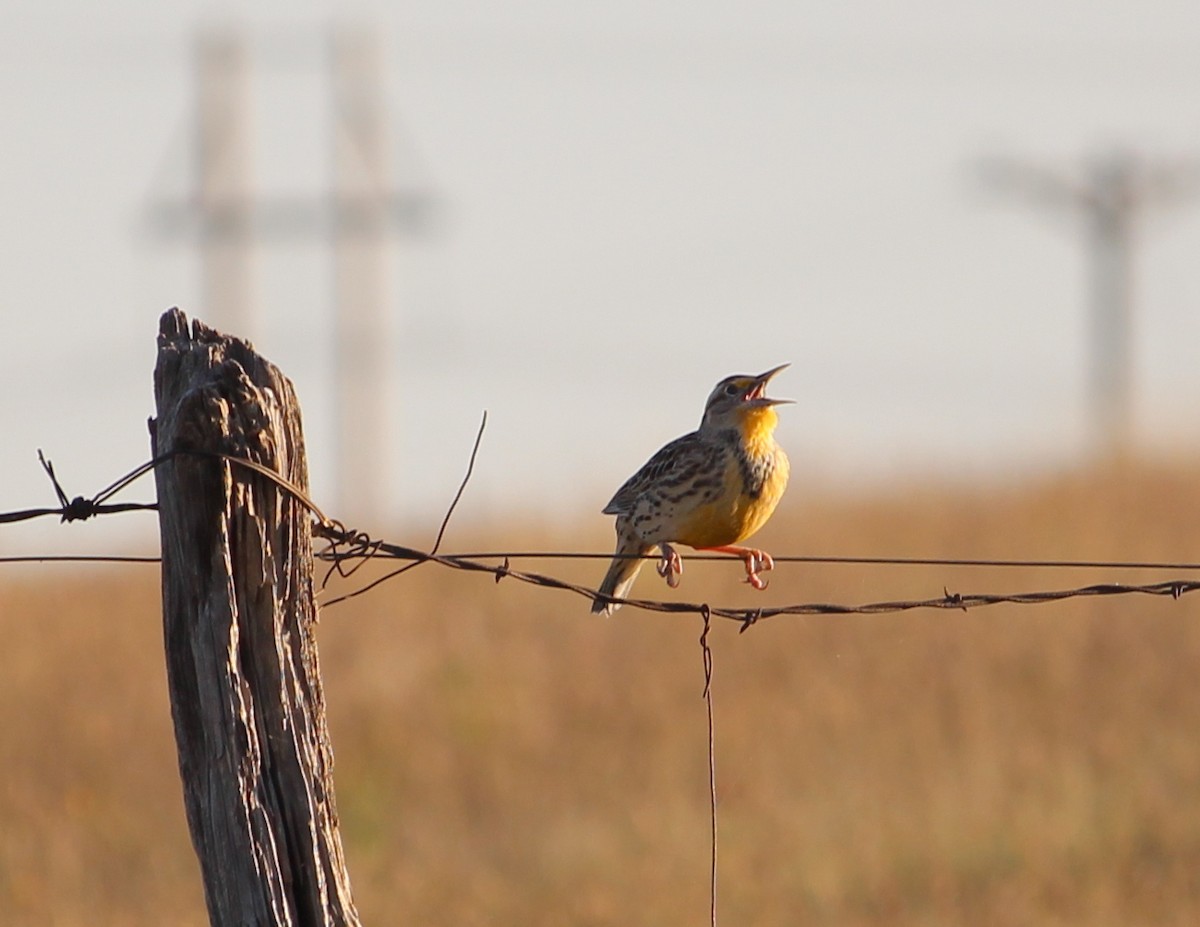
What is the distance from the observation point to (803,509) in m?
18.6

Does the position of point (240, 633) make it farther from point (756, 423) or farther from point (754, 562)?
point (756, 423)

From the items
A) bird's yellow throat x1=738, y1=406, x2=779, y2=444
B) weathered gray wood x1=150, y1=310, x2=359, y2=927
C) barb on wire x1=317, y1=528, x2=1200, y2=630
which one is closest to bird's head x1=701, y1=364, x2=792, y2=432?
bird's yellow throat x1=738, y1=406, x2=779, y2=444

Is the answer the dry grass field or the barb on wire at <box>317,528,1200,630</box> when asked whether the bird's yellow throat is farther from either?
the dry grass field

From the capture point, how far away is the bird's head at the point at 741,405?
6.63m

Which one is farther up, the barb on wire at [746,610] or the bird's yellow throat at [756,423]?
the bird's yellow throat at [756,423]

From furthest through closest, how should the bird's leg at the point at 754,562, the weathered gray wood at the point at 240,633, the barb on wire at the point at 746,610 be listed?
1. the bird's leg at the point at 754,562
2. the barb on wire at the point at 746,610
3. the weathered gray wood at the point at 240,633

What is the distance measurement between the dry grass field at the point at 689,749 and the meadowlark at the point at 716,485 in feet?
9.96

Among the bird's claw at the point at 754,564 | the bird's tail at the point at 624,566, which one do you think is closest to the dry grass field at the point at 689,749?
the bird's tail at the point at 624,566

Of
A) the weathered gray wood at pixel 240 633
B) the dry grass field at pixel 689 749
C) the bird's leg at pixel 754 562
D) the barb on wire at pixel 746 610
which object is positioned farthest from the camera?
the dry grass field at pixel 689 749

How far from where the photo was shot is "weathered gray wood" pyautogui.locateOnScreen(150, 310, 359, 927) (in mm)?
3943

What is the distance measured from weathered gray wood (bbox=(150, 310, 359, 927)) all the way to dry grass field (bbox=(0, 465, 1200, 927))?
505cm

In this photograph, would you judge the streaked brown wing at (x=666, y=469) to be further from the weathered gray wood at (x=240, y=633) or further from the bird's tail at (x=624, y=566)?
the weathered gray wood at (x=240, y=633)

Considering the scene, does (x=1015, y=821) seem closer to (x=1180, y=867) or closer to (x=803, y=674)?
(x=1180, y=867)

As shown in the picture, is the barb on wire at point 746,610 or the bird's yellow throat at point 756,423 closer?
the barb on wire at point 746,610
